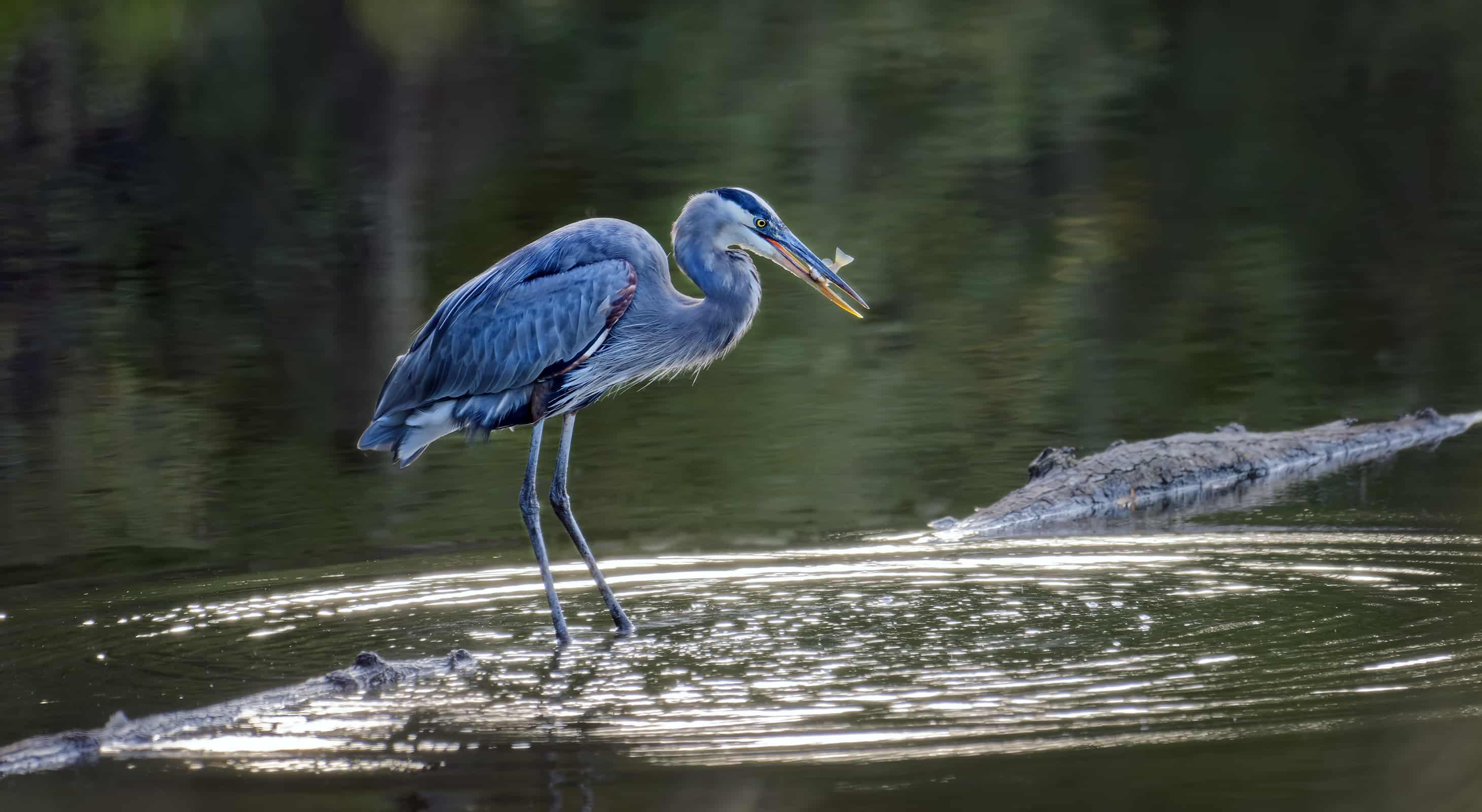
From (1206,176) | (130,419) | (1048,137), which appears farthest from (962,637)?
(1048,137)

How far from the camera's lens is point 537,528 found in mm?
7301

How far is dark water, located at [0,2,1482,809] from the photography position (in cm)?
539

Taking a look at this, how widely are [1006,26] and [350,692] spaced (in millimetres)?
19222

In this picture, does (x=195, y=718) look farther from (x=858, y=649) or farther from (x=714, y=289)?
(x=714, y=289)

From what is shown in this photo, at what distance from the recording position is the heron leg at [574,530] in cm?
693

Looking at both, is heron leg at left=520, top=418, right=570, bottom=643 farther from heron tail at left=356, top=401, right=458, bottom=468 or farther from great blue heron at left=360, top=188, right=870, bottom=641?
heron tail at left=356, top=401, right=458, bottom=468

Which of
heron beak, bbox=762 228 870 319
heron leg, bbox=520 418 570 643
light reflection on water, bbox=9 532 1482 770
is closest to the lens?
light reflection on water, bbox=9 532 1482 770

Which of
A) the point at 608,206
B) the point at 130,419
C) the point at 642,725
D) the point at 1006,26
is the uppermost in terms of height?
the point at 1006,26

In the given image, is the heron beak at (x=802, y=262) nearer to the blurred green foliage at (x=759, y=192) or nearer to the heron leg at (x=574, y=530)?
the heron leg at (x=574, y=530)

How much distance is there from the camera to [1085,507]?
853cm

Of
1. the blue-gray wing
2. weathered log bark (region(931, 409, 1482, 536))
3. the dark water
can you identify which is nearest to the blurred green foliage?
the dark water

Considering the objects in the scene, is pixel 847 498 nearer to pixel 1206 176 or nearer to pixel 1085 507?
pixel 1085 507

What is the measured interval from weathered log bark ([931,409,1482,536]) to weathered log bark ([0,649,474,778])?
9.50 ft

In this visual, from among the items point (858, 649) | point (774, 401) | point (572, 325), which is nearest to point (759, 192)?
point (774, 401)
